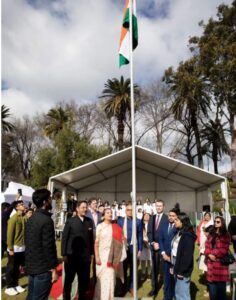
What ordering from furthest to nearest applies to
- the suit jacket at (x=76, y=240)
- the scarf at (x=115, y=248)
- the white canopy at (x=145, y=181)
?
the white canopy at (x=145, y=181) < the scarf at (x=115, y=248) < the suit jacket at (x=76, y=240)

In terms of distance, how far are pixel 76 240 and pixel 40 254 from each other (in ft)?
4.76

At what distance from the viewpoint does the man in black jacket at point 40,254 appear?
385cm

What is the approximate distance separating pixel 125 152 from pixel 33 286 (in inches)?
413

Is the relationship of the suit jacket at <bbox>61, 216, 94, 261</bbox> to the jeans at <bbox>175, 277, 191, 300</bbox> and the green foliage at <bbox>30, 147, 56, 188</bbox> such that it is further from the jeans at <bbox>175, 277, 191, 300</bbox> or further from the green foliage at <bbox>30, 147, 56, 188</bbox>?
the green foliage at <bbox>30, 147, 56, 188</bbox>

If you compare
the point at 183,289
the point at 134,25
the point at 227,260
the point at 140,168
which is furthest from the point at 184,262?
the point at 140,168

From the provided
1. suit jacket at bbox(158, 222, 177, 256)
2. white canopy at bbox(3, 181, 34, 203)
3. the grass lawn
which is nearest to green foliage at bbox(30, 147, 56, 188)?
white canopy at bbox(3, 181, 34, 203)

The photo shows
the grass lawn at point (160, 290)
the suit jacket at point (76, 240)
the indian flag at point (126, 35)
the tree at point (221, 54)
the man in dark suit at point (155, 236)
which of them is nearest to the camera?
the suit jacket at point (76, 240)

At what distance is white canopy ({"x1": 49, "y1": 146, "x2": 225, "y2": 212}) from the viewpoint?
48.9 feet

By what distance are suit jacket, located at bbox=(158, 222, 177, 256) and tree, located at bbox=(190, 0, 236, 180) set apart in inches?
676

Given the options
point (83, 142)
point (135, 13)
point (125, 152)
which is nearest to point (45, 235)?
point (135, 13)

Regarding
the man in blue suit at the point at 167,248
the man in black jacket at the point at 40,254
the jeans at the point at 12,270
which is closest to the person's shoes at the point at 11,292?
the jeans at the point at 12,270

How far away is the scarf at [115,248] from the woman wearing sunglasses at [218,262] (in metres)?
1.35

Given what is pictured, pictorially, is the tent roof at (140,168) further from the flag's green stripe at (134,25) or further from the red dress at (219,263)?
the red dress at (219,263)

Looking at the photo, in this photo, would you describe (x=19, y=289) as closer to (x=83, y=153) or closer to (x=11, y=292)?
(x=11, y=292)
